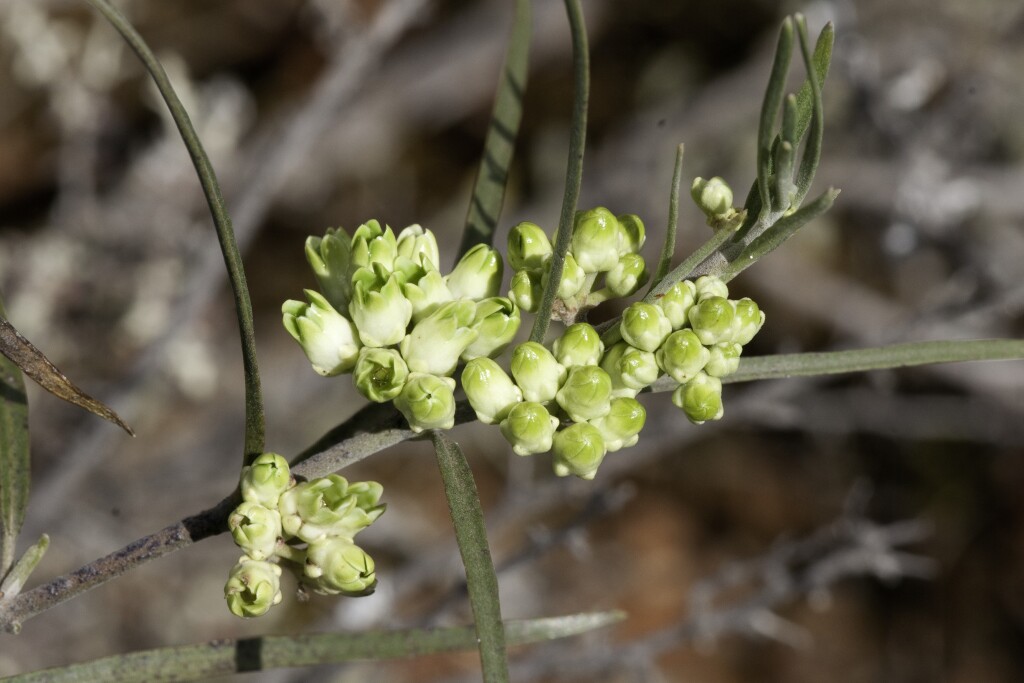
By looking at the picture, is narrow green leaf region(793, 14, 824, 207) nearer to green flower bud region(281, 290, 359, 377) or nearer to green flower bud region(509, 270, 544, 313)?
green flower bud region(509, 270, 544, 313)

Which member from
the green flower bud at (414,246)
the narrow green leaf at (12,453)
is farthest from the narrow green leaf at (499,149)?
the narrow green leaf at (12,453)

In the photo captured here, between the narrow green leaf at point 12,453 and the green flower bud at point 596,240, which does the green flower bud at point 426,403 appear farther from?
the narrow green leaf at point 12,453

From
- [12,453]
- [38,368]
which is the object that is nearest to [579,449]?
[38,368]

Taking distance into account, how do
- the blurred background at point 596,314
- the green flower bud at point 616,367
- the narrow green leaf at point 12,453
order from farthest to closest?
1. the blurred background at point 596,314
2. the narrow green leaf at point 12,453
3. the green flower bud at point 616,367

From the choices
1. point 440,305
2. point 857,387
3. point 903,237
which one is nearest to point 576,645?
point 903,237

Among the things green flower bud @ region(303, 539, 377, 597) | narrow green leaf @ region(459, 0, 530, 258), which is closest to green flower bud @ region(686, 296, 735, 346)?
narrow green leaf @ region(459, 0, 530, 258)

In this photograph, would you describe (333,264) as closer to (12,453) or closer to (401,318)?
(401,318)
